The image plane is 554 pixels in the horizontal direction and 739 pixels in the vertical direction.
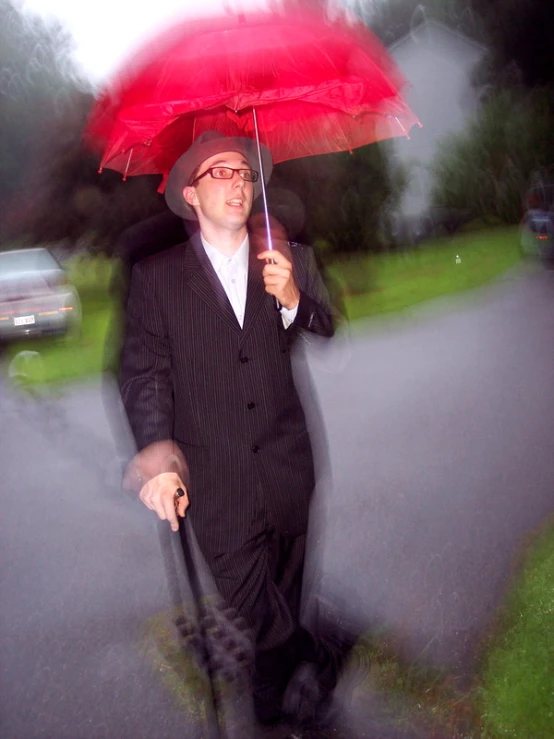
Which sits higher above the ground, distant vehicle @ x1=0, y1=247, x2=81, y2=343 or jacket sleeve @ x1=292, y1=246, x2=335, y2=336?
jacket sleeve @ x1=292, y1=246, x2=335, y2=336

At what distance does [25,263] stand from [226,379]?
37.5 feet

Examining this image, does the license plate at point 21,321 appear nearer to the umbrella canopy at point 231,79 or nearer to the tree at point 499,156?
the umbrella canopy at point 231,79

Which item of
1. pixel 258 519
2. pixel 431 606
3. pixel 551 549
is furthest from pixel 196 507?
pixel 551 549

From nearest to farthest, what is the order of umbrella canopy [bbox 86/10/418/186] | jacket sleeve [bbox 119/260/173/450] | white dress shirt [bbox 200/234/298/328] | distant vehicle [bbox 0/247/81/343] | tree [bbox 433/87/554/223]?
umbrella canopy [bbox 86/10/418/186] < jacket sleeve [bbox 119/260/173/450] < white dress shirt [bbox 200/234/298/328] < distant vehicle [bbox 0/247/81/343] < tree [bbox 433/87/554/223]

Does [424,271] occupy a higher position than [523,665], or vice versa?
[424,271]

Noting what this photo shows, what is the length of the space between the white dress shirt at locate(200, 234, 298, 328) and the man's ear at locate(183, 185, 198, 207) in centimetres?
12

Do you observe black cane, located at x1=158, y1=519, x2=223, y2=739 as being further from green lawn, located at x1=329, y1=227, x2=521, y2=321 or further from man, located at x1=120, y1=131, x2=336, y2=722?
green lawn, located at x1=329, y1=227, x2=521, y2=321

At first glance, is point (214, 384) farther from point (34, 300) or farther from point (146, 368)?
point (34, 300)

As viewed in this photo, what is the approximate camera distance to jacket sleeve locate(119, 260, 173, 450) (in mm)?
2859

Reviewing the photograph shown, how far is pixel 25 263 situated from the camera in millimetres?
13641

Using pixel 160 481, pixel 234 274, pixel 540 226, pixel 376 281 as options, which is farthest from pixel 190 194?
pixel 540 226

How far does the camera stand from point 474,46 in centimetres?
2652

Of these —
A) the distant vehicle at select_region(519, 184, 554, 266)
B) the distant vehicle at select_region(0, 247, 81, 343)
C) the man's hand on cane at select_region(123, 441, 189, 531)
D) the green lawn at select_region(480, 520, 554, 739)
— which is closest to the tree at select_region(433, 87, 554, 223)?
the distant vehicle at select_region(519, 184, 554, 266)

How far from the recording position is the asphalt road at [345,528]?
395 cm
